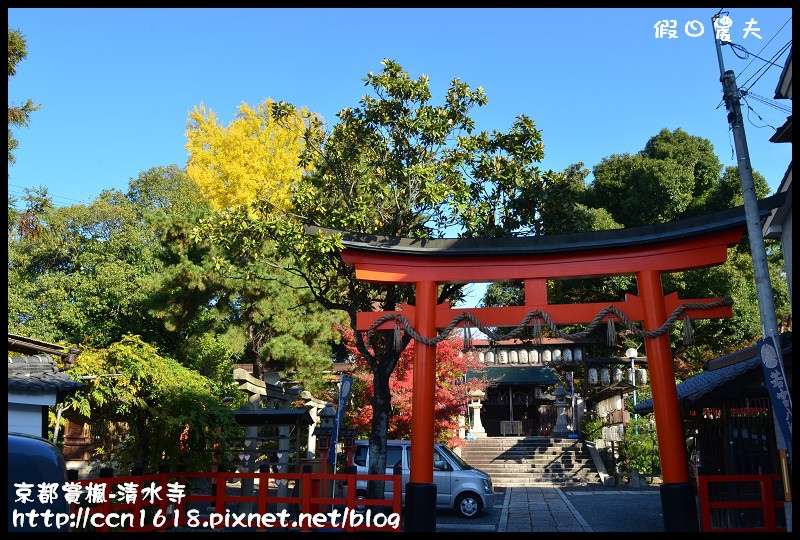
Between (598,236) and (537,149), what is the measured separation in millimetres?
4373

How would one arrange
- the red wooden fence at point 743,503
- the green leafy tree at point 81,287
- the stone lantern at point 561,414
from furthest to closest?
the stone lantern at point 561,414 < the green leafy tree at point 81,287 < the red wooden fence at point 743,503

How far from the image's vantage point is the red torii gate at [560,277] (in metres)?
10.5

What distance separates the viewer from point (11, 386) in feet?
35.9

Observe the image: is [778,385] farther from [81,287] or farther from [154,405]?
[81,287]

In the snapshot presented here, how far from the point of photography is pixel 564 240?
37.6 feet

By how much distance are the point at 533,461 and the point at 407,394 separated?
25.9 ft

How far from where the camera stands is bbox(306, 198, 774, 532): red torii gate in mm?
10516

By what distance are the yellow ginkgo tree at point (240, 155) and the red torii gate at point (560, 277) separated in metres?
19.4

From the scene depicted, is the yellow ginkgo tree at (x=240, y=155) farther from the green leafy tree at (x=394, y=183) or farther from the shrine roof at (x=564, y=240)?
the shrine roof at (x=564, y=240)

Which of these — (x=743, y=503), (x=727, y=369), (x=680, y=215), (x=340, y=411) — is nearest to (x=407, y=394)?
(x=340, y=411)

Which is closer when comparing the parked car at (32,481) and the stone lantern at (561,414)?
the parked car at (32,481)

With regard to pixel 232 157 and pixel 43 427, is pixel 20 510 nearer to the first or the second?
pixel 43 427

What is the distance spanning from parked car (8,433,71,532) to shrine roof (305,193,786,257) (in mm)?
6817

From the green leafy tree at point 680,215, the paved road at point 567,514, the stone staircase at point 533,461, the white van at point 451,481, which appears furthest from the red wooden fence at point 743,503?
the stone staircase at point 533,461
